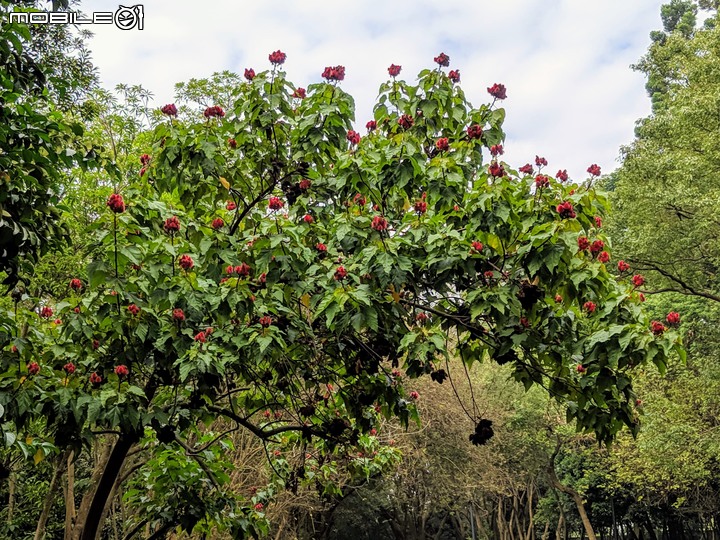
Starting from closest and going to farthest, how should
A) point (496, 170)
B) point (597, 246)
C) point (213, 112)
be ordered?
point (597, 246) < point (496, 170) < point (213, 112)

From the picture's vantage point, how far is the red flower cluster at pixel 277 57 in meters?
4.54

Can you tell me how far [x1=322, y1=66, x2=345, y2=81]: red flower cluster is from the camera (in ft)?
14.8

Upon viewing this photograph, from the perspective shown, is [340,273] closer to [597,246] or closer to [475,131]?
[597,246]

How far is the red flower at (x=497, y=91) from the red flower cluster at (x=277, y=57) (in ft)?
4.70

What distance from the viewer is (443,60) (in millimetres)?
4469

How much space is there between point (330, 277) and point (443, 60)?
185cm

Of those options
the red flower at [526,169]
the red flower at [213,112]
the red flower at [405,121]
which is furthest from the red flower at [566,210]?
the red flower at [213,112]

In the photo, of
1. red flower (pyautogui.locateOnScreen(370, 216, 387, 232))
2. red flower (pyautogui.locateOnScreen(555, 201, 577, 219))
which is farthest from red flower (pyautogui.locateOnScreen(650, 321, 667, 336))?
red flower (pyautogui.locateOnScreen(370, 216, 387, 232))

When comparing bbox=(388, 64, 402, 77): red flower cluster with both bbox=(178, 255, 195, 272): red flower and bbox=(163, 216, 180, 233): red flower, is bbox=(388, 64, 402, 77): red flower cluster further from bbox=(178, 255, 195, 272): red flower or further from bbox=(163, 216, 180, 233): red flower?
bbox=(178, 255, 195, 272): red flower

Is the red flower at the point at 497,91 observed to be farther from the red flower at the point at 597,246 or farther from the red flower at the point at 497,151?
the red flower at the point at 597,246

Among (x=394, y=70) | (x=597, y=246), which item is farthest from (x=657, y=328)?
(x=394, y=70)

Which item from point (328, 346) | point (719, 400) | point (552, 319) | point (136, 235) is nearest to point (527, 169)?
point (552, 319)

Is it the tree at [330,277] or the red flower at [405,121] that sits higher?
the red flower at [405,121]

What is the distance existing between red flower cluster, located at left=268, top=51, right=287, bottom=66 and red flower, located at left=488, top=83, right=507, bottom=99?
143cm
